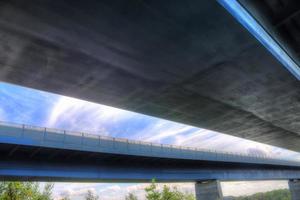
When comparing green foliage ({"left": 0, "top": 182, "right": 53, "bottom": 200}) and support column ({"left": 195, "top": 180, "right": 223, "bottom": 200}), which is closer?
green foliage ({"left": 0, "top": 182, "right": 53, "bottom": 200})

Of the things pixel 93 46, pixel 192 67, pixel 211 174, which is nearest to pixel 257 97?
pixel 192 67

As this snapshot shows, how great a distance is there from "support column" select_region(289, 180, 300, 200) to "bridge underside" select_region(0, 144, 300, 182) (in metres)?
37.7

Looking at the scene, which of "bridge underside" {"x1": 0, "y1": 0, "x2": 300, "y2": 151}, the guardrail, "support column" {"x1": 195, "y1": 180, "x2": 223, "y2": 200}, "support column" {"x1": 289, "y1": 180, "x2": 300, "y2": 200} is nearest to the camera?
"bridge underside" {"x1": 0, "y1": 0, "x2": 300, "y2": 151}

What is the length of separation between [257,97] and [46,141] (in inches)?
658

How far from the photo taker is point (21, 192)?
22625 mm

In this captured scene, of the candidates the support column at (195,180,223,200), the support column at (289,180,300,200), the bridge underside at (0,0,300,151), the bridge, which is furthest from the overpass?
the support column at (289,180,300,200)

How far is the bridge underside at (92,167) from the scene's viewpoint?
2133 cm

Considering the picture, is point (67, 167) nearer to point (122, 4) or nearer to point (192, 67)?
point (192, 67)

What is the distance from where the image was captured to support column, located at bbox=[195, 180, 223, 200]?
3847 cm

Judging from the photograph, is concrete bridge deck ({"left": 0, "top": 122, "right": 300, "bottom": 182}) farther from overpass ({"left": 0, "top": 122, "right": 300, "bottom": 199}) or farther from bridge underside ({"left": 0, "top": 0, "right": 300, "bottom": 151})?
bridge underside ({"left": 0, "top": 0, "right": 300, "bottom": 151})

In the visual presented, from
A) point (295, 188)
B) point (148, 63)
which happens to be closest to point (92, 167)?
point (148, 63)

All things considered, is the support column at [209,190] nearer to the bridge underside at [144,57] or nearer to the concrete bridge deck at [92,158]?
the concrete bridge deck at [92,158]

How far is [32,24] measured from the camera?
934 centimetres

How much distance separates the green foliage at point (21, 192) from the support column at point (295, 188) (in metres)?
65.8
